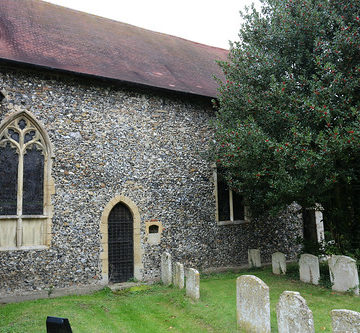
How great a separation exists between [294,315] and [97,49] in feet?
33.2

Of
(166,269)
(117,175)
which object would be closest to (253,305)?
(166,269)

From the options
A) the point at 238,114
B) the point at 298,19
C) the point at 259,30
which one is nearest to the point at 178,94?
the point at 238,114

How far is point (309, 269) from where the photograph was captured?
888cm

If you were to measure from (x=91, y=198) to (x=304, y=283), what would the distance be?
20.4 feet

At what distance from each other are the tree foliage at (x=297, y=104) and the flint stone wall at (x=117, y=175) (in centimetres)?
175

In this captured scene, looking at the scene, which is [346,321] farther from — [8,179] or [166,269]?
[8,179]

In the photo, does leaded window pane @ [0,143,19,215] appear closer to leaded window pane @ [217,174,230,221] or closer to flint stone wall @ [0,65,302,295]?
flint stone wall @ [0,65,302,295]

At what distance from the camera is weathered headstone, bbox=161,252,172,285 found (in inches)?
371

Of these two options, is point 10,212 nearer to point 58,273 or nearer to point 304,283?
point 58,273

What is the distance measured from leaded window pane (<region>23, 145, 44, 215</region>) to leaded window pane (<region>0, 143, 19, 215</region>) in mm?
236

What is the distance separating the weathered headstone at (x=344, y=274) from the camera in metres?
7.56

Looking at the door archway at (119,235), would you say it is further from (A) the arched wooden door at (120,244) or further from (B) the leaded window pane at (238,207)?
(B) the leaded window pane at (238,207)

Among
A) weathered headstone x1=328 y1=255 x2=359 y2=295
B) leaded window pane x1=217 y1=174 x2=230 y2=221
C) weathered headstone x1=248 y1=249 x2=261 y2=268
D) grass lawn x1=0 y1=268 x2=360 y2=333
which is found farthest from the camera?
leaded window pane x1=217 y1=174 x2=230 y2=221

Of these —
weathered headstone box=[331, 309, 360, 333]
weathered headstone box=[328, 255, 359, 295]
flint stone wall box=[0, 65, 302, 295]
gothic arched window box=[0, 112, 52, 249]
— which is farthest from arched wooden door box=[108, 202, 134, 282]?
weathered headstone box=[331, 309, 360, 333]
